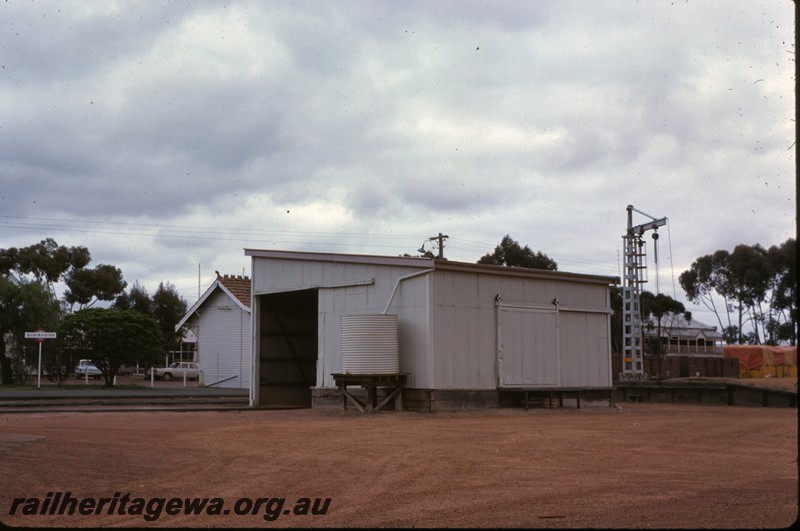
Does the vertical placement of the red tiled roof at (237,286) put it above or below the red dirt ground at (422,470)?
above

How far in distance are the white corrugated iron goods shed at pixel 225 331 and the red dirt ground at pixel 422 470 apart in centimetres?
2204

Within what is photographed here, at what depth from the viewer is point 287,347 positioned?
27484 millimetres

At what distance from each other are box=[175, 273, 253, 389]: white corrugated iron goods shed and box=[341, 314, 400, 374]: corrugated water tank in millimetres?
18799

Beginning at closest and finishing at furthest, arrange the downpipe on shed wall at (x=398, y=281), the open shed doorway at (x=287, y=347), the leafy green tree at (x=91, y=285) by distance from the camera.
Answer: the downpipe on shed wall at (x=398, y=281) → the open shed doorway at (x=287, y=347) → the leafy green tree at (x=91, y=285)

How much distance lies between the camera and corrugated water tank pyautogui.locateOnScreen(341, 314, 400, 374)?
20.1 meters

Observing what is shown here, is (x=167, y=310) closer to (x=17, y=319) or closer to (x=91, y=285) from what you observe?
(x=91, y=285)

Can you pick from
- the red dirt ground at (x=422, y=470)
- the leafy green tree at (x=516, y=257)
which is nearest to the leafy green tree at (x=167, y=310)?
the leafy green tree at (x=516, y=257)

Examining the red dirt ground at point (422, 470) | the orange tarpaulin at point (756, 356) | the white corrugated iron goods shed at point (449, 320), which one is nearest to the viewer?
the red dirt ground at point (422, 470)

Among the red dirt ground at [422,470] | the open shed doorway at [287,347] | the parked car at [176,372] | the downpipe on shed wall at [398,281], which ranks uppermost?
the downpipe on shed wall at [398,281]

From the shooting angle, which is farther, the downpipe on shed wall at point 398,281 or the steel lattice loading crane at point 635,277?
the steel lattice loading crane at point 635,277

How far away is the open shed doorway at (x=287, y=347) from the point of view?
26.6 m

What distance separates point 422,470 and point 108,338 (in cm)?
3087

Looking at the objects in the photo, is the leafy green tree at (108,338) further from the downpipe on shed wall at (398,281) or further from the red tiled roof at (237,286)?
the downpipe on shed wall at (398,281)

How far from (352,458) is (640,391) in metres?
21.7
